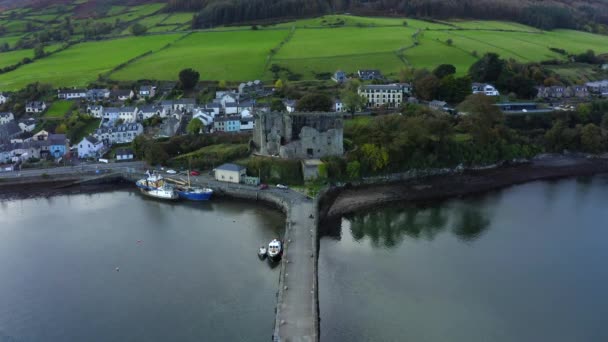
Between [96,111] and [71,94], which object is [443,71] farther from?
[71,94]

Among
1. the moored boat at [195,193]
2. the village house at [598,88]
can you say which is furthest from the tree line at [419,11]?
the moored boat at [195,193]

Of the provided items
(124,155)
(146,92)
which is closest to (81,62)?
(146,92)

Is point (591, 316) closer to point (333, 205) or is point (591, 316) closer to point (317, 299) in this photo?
point (317, 299)

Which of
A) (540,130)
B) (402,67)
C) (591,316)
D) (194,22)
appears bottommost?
(591,316)

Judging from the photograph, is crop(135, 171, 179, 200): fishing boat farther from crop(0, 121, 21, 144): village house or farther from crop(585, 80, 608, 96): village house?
crop(585, 80, 608, 96): village house

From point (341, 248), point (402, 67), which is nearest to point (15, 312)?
point (341, 248)

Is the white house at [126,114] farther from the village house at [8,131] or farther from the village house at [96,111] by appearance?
the village house at [8,131]
